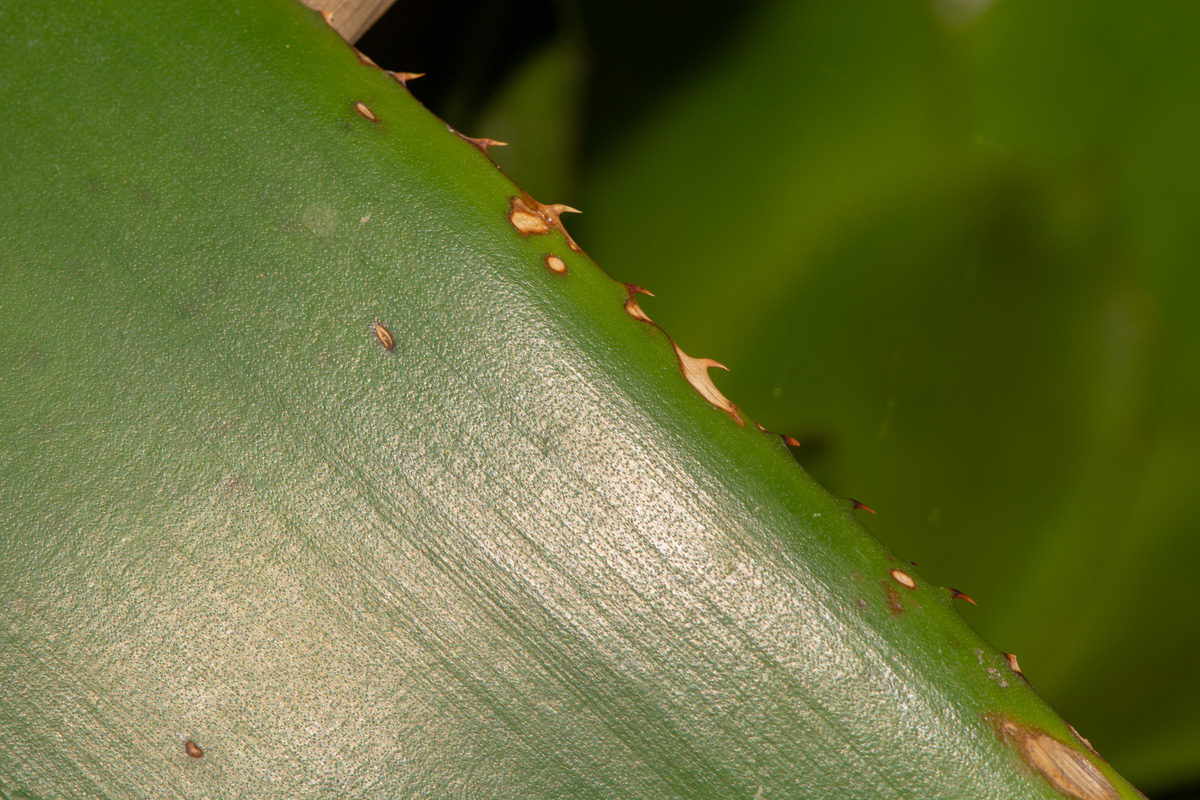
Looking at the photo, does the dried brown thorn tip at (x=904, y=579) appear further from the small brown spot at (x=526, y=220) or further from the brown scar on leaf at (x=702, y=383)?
the small brown spot at (x=526, y=220)

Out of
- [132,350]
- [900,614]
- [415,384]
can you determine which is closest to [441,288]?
[415,384]

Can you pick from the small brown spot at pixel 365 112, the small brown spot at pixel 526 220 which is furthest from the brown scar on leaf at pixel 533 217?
the small brown spot at pixel 365 112

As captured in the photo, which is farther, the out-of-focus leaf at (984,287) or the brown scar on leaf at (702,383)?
the out-of-focus leaf at (984,287)

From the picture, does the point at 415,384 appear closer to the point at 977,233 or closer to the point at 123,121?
the point at 123,121

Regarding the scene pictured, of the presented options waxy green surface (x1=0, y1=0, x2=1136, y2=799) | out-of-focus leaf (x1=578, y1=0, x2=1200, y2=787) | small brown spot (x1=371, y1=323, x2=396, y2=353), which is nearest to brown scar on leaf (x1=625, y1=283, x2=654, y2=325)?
waxy green surface (x1=0, y1=0, x2=1136, y2=799)

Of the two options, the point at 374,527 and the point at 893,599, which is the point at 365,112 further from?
the point at 893,599

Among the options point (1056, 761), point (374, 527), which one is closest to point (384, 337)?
point (374, 527)
